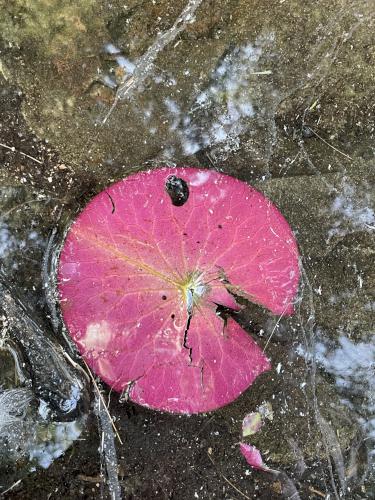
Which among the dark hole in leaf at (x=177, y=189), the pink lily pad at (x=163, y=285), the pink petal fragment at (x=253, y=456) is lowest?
the pink petal fragment at (x=253, y=456)

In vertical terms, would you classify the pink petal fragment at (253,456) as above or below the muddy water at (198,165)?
below

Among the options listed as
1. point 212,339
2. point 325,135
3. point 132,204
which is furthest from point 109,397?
point 325,135

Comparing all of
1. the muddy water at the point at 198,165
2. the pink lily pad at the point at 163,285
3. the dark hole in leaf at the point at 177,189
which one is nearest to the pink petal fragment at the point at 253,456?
the muddy water at the point at 198,165

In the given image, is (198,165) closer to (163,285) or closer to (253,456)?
(163,285)

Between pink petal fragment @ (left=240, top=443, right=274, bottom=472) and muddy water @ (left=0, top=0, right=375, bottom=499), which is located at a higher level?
muddy water @ (left=0, top=0, right=375, bottom=499)

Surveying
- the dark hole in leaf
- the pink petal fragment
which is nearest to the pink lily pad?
the dark hole in leaf

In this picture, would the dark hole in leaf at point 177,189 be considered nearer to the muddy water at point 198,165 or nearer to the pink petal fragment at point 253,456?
the muddy water at point 198,165

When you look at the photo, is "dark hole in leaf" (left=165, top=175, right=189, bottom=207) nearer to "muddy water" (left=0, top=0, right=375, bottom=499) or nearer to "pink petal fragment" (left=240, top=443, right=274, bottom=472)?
"muddy water" (left=0, top=0, right=375, bottom=499)
